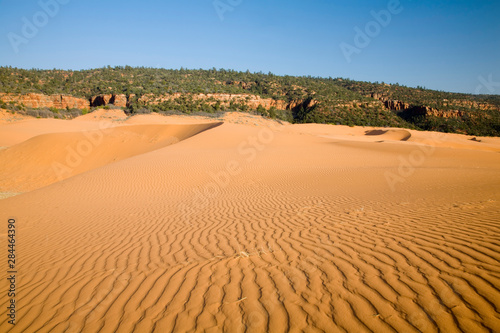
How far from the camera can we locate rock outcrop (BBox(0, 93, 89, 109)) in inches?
1492

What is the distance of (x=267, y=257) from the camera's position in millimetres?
3666

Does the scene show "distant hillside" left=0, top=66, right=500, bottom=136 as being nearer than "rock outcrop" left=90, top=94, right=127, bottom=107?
Yes

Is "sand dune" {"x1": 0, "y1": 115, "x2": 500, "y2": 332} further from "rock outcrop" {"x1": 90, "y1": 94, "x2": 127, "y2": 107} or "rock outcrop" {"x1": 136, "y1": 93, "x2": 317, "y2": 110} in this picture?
"rock outcrop" {"x1": 90, "y1": 94, "x2": 127, "y2": 107}

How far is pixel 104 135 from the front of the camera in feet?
75.3

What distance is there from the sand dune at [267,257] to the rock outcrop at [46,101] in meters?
40.9

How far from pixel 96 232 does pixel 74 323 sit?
3.48 m

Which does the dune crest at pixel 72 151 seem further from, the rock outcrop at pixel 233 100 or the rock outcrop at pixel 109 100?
the rock outcrop at pixel 109 100

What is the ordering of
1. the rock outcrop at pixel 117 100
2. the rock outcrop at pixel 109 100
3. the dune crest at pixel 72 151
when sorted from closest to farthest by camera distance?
the dune crest at pixel 72 151 → the rock outcrop at pixel 117 100 → the rock outcrop at pixel 109 100

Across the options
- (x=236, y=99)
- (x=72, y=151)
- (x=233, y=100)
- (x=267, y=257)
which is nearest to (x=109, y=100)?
(x=233, y=100)

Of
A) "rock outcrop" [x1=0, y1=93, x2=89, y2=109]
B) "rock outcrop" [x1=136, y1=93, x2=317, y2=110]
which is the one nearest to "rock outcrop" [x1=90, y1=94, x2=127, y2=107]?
"rock outcrop" [x1=0, y1=93, x2=89, y2=109]

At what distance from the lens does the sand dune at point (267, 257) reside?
2400 millimetres

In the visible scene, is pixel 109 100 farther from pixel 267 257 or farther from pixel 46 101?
pixel 267 257

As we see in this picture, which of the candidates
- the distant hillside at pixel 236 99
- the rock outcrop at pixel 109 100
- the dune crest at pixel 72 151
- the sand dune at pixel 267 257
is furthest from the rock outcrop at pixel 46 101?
the sand dune at pixel 267 257

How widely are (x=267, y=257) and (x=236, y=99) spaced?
47.4 meters
